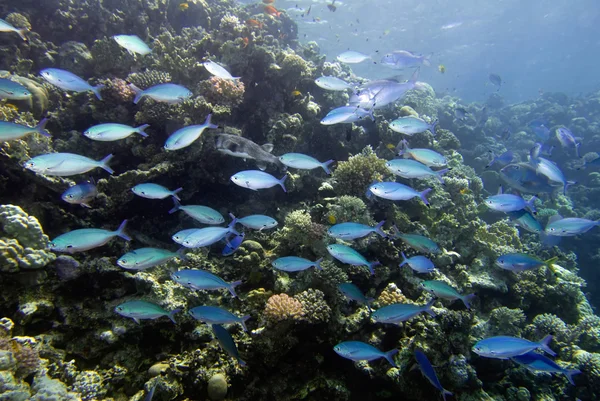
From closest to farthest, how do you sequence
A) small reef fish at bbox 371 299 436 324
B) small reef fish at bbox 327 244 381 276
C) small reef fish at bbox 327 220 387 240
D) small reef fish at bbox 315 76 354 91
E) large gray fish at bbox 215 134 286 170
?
small reef fish at bbox 371 299 436 324
small reef fish at bbox 327 244 381 276
small reef fish at bbox 327 220 387 240
large gray fish at bbox 215 134 286 170
small reef fish at bbox 315 76 354 91

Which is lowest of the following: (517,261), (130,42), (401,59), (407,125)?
(517,261)

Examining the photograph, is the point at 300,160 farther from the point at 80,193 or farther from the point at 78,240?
the point at 80,193

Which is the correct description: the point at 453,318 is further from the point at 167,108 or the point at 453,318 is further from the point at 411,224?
the point at 167,108

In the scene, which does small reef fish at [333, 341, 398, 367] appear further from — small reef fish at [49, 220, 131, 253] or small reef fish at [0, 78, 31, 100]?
small reef fish at [0, 78, 31, 100]

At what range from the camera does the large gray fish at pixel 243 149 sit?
5153 millimetres

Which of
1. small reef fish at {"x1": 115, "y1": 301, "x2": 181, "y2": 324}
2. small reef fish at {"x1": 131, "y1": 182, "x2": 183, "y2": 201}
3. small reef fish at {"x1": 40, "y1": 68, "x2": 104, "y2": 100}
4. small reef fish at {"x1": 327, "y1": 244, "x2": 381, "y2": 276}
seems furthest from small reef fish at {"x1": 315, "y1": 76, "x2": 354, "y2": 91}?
small reef fish at {"x1": 115, "y1": 301, "x2": 181, "y2": 324}

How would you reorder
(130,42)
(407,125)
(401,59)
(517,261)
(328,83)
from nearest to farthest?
Answer: (517,261) < (130,42) < (407,125) < (328,83) < (401,59)

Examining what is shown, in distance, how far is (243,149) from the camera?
5.23 metres

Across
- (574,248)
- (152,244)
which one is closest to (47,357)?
(152,244)

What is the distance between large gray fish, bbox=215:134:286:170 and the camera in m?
5.15

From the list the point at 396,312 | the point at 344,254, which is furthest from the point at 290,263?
the point at 396,312

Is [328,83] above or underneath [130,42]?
underneath

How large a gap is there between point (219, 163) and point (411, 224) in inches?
168

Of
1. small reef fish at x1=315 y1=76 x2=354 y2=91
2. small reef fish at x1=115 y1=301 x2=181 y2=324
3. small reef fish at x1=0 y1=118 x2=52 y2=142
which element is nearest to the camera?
small reef fish at x1=115 y1=301 x2=181 y2=324
